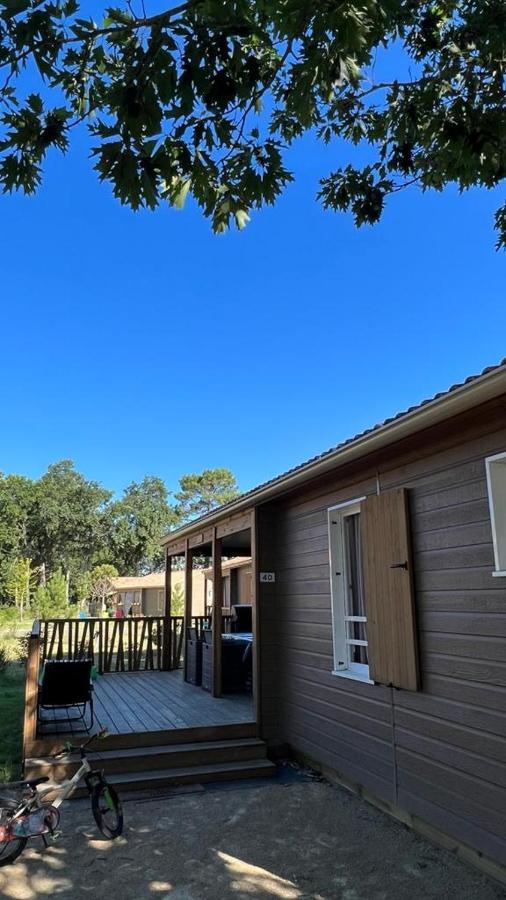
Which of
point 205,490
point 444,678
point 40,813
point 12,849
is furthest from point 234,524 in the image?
point 205,490

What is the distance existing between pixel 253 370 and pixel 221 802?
1047 inches

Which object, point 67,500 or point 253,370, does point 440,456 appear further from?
point 67,500

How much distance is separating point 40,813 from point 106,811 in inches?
19.4

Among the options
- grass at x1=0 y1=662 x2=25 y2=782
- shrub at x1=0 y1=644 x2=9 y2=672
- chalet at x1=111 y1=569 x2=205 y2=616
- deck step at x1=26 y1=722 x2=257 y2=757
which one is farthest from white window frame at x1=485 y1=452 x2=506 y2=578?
chalet at x1=111 y1=569 x2=205 y2=616

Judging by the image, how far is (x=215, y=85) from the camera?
8.86ft

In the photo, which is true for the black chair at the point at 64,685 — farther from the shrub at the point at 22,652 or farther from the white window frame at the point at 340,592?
the shrub at the point at 22,652

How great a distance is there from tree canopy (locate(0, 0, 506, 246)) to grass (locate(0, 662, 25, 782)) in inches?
200

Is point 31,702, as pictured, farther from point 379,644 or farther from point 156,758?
point 379,644

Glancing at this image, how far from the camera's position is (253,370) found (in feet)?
100

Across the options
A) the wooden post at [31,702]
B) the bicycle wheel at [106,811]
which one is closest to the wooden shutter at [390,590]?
the bicycle wheel at [106,811]

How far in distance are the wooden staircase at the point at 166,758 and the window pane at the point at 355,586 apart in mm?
1514

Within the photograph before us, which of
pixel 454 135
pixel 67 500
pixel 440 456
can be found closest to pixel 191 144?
pixel 454 135

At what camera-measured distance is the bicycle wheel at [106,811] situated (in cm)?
411

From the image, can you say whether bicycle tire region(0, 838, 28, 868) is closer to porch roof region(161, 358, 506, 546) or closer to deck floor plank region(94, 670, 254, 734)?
deck floor plank region(94, 670, 254, 734)
